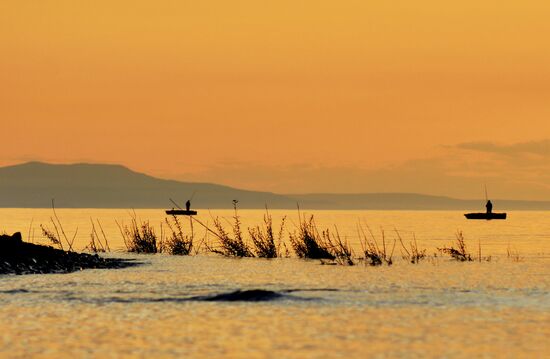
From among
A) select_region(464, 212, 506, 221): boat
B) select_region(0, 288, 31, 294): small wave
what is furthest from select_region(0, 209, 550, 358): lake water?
select_region(464, 212, 506, 221): boat

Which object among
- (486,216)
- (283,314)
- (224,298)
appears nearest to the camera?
(283,314)

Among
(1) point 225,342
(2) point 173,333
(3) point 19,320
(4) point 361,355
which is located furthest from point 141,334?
(4) point 361,355

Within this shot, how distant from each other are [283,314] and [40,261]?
19666 mm

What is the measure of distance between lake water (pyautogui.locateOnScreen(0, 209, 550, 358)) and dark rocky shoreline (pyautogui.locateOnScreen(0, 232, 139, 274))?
167 cm

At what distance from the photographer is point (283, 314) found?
27734 millimetres

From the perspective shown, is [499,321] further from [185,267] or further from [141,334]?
[185,267]

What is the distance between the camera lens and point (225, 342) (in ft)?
74.6

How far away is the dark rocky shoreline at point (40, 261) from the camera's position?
42.4m

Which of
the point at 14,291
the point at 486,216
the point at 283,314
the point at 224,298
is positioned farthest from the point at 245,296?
the point at 486,216

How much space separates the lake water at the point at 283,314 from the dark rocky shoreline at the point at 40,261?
1672 millimetres

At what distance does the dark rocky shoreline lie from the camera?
139 feet

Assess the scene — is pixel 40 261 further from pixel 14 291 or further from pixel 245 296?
pixel 245 296

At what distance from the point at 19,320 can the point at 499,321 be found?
1188 centimetres

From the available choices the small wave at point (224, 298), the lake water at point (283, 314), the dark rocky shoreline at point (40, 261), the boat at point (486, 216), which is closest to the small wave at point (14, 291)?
the lake water at point (283, 314)
